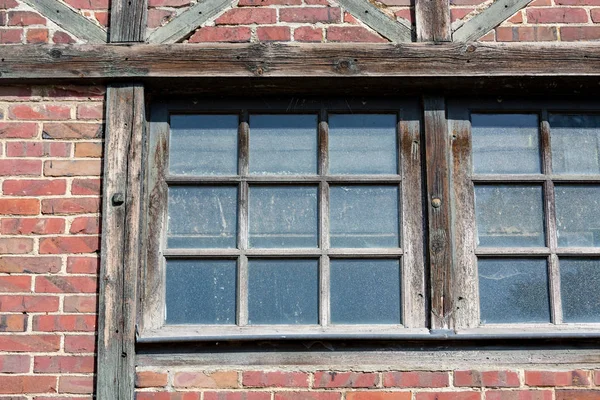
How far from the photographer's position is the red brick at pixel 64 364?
3.11 meters

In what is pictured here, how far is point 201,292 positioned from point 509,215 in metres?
1.35

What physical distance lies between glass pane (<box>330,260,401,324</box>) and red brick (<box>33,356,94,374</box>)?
1.00m

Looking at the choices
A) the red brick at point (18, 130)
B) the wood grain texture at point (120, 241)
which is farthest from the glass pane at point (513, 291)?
the red brick at point (18, 130)

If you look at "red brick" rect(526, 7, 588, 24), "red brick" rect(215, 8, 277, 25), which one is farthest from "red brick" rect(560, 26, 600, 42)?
"red brick" rect(215, 8, 277, 25)

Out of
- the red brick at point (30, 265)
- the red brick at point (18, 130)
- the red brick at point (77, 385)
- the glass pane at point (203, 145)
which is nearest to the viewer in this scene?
Answer: the red brick at point (77, 385)

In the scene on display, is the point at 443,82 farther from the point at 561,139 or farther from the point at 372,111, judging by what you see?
the point at 561,139

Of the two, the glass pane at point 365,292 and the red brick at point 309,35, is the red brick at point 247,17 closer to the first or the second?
→ the red brick at point 309,35

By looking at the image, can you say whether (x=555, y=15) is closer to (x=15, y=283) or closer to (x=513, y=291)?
(x=513, y=291)

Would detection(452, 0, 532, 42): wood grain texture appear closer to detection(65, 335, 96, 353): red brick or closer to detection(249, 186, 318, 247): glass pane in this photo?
detection(249, 186, 318, 247): glass pane

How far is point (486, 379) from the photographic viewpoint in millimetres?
3109

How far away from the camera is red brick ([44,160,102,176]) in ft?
10.7

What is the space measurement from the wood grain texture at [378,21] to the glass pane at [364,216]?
0.66 meters

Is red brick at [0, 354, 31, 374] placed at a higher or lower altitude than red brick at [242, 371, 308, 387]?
higher

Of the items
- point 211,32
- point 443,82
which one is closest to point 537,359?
A: point 443,82
